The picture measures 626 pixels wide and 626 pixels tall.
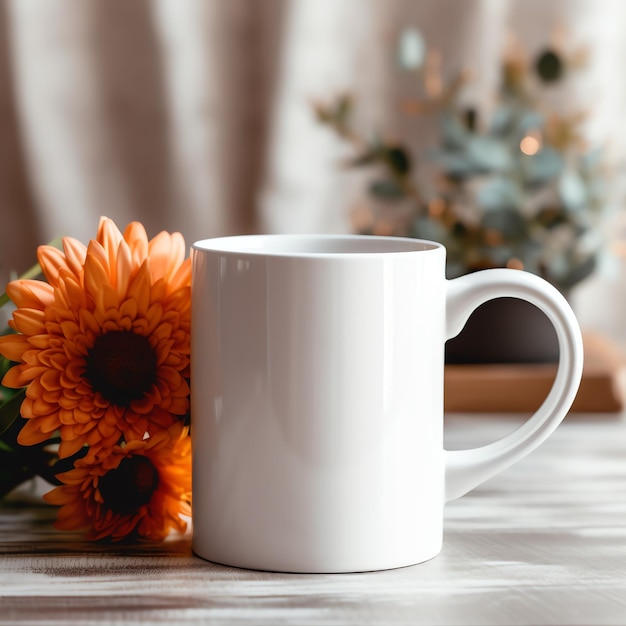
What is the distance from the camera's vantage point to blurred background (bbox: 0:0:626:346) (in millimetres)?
1207

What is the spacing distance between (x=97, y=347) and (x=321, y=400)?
124 mm

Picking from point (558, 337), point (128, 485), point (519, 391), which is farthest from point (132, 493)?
point (519, 391)

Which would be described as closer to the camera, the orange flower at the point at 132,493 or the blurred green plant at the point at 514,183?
the orange flower at the point at 132,493

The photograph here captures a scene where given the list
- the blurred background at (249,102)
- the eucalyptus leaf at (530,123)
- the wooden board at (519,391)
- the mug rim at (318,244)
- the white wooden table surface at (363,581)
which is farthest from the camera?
the blurred background at (249,102)

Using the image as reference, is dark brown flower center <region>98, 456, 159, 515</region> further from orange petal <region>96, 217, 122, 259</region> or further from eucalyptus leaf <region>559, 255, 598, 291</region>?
eucalyptus leaf <region>559, 255, 598, 291</region>

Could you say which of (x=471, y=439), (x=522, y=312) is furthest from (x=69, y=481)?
(x=522, y=312)

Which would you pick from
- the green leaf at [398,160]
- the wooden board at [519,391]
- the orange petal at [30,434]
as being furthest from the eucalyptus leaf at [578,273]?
the orange petal at [30,434]

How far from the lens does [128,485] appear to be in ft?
1.69

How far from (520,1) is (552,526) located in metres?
0.85

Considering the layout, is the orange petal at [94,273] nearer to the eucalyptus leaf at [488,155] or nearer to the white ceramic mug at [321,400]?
the white ceramic mug at [321,400]

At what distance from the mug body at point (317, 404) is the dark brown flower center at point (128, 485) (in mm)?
48

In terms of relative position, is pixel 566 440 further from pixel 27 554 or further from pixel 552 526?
pixel 27 554

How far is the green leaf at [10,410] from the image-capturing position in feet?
1.67

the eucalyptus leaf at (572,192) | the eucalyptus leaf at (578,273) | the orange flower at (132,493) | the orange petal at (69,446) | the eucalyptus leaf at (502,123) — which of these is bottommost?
the orange flower at (132,493)
